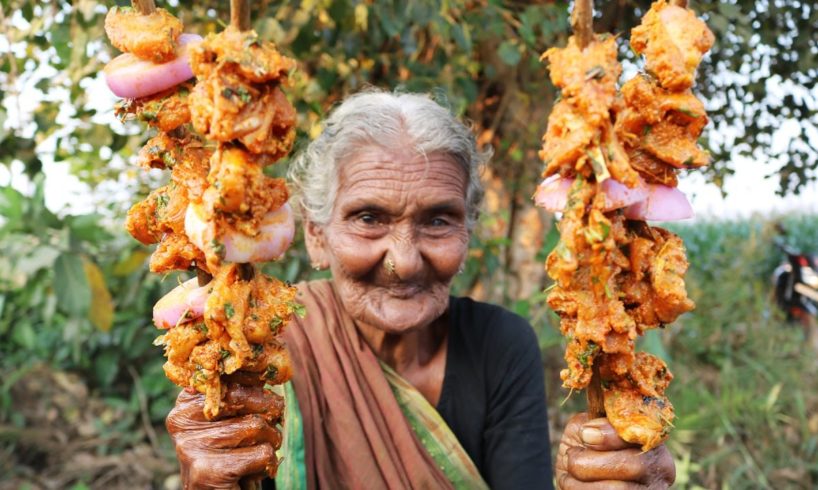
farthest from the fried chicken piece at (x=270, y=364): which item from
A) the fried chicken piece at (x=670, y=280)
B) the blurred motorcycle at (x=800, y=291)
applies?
the blurred motorcycle at (x=800, y=291)

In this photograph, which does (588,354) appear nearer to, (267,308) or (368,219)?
(267,308)

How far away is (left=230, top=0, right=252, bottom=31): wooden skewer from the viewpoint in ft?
3.66

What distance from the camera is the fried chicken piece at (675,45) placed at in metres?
1.18

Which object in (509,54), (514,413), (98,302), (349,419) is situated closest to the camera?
(349,419)

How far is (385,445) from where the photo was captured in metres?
1.95

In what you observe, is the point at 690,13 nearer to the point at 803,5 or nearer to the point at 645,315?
the point at 645,315

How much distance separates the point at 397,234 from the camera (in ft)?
6.14

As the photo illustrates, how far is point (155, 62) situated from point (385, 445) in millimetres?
1196

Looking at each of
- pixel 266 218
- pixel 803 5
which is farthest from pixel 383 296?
pixel 803 5

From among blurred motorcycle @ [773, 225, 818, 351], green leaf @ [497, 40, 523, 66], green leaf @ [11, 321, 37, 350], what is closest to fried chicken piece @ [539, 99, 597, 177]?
green leaf @ [497, 40, 523, 66]

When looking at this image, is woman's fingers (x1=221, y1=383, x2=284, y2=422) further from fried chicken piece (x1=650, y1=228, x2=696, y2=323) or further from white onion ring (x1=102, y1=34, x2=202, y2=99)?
fried chicken piece (x1=650, y1=228, x2=696, y2=323)

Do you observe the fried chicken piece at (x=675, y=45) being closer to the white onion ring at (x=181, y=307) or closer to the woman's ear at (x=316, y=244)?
the white onion ring at (x=181, y=307)

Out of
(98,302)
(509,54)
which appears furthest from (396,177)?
(98,302)

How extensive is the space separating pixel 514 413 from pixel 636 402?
840mm
